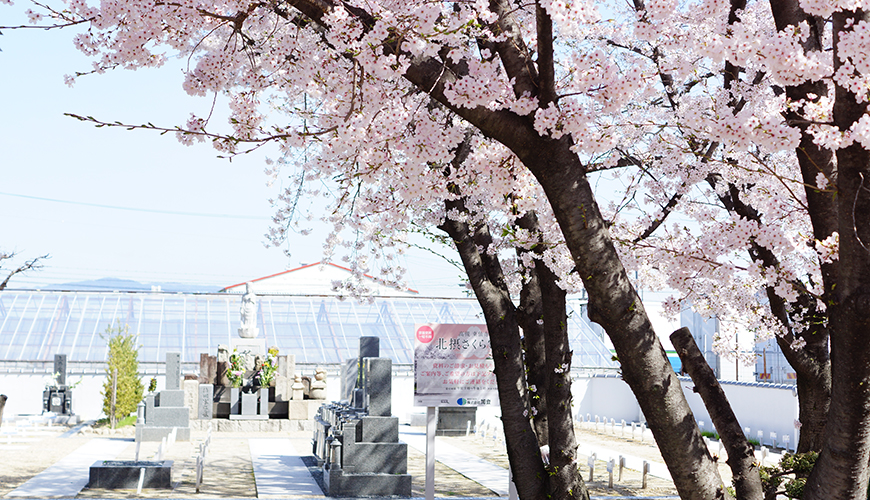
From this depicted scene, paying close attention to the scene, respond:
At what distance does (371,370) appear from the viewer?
1081 cm

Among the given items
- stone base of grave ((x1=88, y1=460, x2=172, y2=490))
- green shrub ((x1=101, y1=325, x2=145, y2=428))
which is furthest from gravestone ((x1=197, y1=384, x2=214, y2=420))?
stone base of grave ((x1=88, y1=460, x2=172, y2=490))

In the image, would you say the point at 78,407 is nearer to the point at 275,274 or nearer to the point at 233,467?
the point at 233,467

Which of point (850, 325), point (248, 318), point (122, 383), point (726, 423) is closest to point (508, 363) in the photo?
point (726, 423)

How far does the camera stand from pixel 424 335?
8.01 meters

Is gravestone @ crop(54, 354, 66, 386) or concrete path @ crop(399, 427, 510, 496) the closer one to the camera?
concrete path @ crop(399, 427, 510, 496)

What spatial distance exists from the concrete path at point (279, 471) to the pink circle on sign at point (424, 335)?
137 inches

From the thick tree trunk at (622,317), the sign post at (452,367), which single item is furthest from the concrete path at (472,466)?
the thick tree trunk at (622,317)

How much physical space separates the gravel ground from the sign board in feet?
9.06

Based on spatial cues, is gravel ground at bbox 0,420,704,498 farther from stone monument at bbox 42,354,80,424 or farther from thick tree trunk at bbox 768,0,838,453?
thick tree trunk at bbox 768,0,838,453

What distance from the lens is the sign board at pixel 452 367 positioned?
7.98m

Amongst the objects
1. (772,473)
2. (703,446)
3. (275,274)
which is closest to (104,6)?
(703,446)

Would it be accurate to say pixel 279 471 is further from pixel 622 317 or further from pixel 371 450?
pixel 622 317

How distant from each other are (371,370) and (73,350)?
649 inches

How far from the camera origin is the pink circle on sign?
799 centimetres
